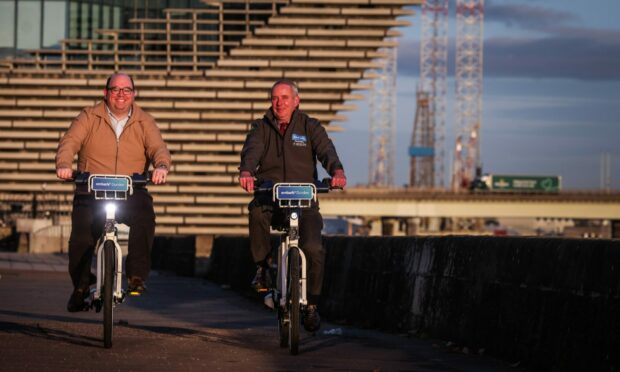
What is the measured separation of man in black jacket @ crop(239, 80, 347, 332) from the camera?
10164 millimetres

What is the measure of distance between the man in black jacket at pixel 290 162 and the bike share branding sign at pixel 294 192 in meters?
0.31

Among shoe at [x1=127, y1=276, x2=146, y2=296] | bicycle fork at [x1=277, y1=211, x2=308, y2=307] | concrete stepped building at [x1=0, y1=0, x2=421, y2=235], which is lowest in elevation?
shoe at [x1=127, y1=276, x2=146, y2=296]

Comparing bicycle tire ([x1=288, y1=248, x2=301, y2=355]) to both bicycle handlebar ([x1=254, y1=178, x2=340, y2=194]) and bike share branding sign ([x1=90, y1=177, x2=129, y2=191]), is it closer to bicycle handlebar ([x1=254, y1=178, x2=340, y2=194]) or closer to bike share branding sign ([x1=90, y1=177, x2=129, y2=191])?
bicycle handlebar ([x1=254, y1=178, x2=340, y2=194])

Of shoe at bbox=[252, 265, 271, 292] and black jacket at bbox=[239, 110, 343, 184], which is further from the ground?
black jacket at bbox=[239, 110, 343, 184]

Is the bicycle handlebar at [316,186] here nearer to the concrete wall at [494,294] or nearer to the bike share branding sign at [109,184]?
the bike share branding sign at [109,184]

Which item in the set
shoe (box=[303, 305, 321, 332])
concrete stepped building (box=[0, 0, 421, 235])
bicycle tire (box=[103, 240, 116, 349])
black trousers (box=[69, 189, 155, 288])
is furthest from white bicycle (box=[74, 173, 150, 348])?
concrete stepped building (box=[0, 0, 421, 235])

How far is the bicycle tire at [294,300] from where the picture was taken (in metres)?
9.60

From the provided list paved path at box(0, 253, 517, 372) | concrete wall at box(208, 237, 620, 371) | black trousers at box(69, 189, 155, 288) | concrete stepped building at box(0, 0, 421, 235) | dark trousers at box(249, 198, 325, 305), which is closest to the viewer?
concrete wall at box(208, 237, 620, 371)

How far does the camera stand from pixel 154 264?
35344mm

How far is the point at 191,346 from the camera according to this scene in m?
10.2

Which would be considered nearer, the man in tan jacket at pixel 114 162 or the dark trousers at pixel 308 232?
the dark trousers at pixel 308 232

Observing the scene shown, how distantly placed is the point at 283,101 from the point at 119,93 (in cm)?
106

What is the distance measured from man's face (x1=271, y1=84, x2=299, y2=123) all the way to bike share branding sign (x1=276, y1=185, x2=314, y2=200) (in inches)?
27.3

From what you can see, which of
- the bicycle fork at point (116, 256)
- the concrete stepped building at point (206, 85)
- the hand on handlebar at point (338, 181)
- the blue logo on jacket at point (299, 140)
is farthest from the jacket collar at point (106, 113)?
the concrete stepped building at point (206, 85)
